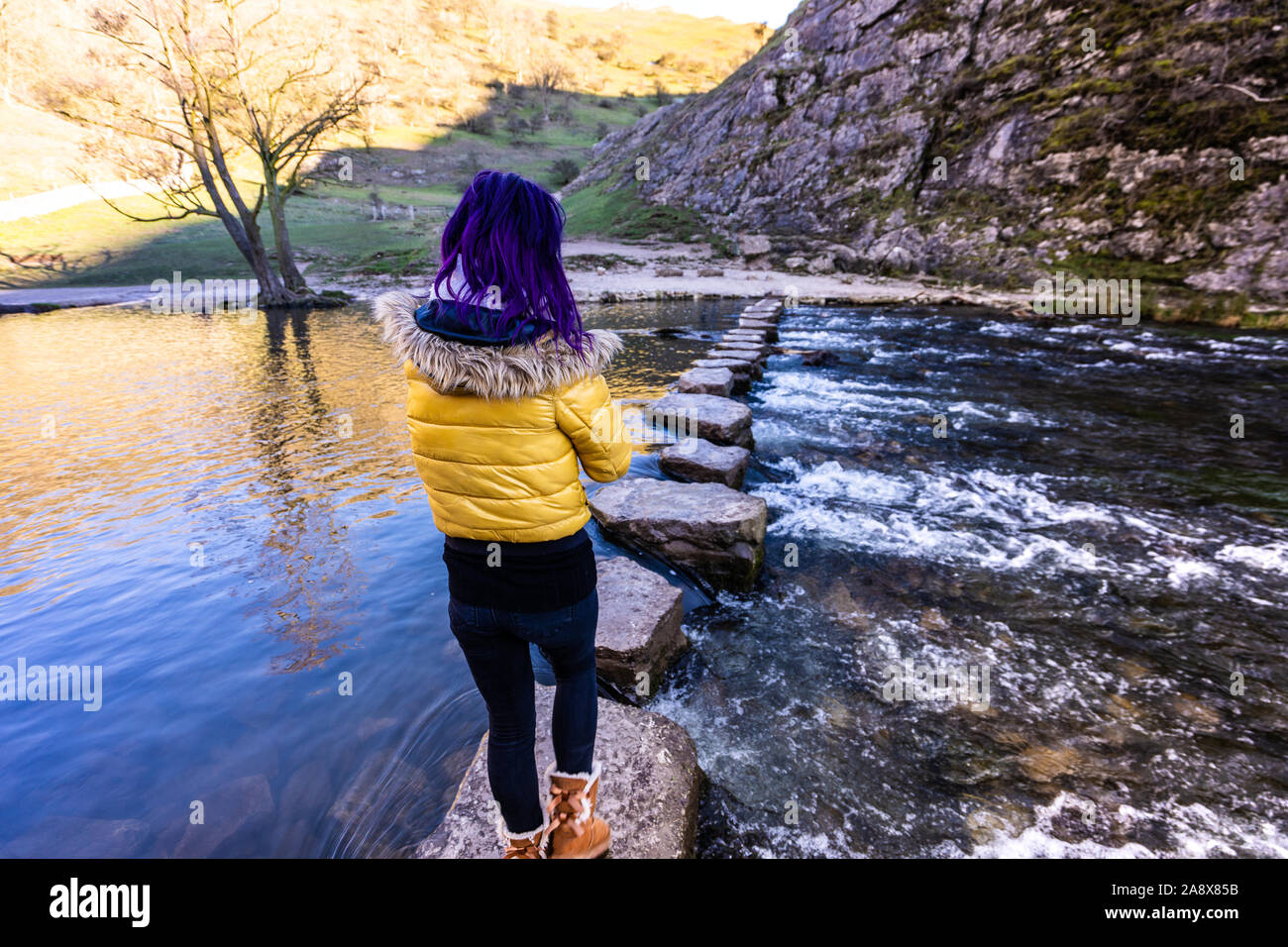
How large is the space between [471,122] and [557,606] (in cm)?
7939

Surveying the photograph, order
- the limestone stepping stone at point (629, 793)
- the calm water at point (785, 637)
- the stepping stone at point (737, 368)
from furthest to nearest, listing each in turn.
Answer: the stepping stone at point (737, 368) < the calm water at point (785, 637) < the limestone stepping stone at point (629, 793)

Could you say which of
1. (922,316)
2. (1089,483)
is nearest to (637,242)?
(922,316)

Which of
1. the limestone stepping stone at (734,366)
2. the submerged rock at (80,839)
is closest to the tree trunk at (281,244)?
the limestone stepping stone at (734,366)

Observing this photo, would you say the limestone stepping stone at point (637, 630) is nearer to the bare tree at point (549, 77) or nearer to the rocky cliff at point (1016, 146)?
the rocky cliff at point (1016, 146)

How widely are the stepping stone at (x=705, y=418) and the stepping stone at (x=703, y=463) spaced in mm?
488

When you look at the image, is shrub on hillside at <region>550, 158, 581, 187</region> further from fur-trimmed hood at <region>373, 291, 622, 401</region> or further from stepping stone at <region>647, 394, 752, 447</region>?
fur-trimmed hood at <region>373, 291, 622, 401</region>

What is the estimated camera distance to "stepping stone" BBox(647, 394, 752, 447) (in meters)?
6.36

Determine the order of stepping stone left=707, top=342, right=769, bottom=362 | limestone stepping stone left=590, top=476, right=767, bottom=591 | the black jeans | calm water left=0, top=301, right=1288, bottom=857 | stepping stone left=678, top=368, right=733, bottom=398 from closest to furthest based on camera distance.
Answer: the black jeans → calm water left=0, top=301, right=1288, bottom=857 → limestone stepping stone left=590, top=476, right=767, bottom=591 → stepping stone left=678, top=368, right=733, bottom=398 → stepping stone left=707, top=342, right=769, bottom=362

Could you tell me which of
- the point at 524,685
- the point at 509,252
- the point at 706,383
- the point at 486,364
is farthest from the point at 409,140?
the point at 524,685

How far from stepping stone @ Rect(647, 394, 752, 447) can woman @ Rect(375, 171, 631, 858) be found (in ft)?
14.6

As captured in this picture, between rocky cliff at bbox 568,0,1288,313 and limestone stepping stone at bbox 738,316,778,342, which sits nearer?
limestone stepping stone at bbox 738,316,778,342

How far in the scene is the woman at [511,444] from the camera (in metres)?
1.66

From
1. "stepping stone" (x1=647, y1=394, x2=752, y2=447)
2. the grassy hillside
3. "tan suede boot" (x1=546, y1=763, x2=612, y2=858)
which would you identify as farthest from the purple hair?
the grassy hillside

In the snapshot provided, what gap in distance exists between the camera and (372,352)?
12.7 m
